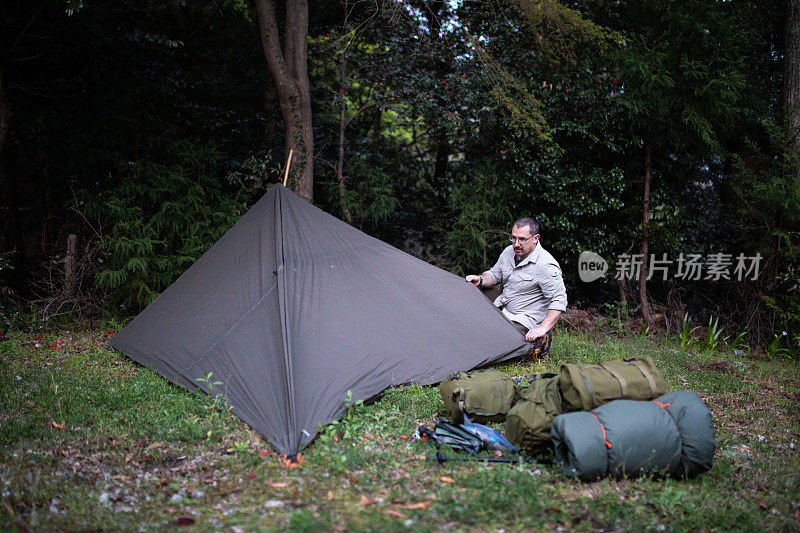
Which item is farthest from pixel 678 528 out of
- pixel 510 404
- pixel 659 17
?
pixel 659 17

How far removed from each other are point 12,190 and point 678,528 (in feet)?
33.8

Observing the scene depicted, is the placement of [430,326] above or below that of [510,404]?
above

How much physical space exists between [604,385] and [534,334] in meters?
1.71

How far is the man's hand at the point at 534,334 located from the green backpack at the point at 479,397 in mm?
1197

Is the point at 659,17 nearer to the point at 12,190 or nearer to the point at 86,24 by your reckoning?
the point at 86,24

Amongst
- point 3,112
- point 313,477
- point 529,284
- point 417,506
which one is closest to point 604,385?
point 417,506

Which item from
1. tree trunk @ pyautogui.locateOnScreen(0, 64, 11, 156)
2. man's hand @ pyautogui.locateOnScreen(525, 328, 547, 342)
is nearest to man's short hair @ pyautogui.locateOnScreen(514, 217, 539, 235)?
man's hand @ pyautogui.locateOnScreen(525, 328, 547, 342)

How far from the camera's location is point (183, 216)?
22.9 feet

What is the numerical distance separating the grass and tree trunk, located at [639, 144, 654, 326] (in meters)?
3.33

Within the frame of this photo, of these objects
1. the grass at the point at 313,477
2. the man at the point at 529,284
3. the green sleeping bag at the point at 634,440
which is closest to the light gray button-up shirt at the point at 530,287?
the man at the point at 529,284

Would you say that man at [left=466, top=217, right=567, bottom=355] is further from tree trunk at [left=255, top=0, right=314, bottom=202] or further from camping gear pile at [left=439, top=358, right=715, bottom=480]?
tree trunk at [left=255, top=0, right=314, bottom=202]

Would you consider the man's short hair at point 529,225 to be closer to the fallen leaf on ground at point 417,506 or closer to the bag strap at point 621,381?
the bag strap at point 621,381

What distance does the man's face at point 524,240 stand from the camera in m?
5.08

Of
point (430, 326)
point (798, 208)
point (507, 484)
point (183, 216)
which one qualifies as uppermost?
point (798, 208)
